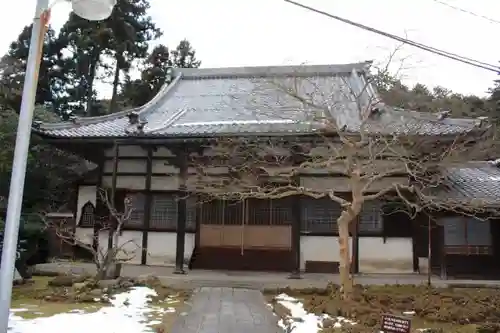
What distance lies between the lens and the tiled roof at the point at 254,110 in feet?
35.2

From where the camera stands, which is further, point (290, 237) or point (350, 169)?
point (290, 237)

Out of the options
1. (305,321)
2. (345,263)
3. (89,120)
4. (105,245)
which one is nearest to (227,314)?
(305,321)

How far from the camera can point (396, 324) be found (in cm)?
491

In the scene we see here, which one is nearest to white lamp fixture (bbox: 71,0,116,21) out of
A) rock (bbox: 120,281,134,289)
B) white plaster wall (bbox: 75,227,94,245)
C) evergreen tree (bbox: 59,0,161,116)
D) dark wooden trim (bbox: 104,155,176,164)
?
rock (bbox: 120,281,134,289)

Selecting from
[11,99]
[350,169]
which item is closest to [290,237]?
[350,169]

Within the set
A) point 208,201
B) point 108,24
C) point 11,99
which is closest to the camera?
point 208,201

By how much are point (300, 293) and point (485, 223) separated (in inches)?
258

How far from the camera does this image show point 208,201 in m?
12.2

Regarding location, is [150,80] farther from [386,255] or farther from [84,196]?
[386,255]

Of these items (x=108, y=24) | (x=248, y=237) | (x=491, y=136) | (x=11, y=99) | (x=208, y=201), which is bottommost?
(x=248, y=237)

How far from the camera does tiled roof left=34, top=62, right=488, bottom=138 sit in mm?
10727

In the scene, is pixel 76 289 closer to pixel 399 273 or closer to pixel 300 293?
pixel 300 293

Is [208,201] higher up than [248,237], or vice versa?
[208,201]

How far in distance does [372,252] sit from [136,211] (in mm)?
7073
